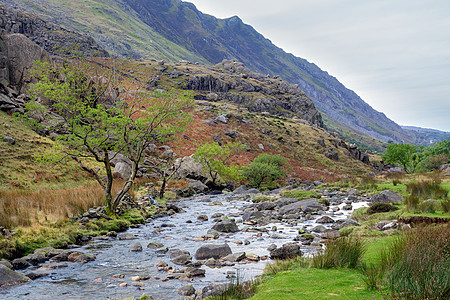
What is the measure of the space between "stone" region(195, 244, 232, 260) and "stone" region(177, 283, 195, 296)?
3.64 m

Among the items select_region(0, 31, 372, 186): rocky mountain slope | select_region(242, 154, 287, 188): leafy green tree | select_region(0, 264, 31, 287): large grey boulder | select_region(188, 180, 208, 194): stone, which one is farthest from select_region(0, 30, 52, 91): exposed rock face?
select_region(0, 264, 31, 287): large grey boulder

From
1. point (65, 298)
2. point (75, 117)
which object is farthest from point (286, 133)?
point (65, 298)

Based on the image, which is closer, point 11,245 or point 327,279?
point 327,279

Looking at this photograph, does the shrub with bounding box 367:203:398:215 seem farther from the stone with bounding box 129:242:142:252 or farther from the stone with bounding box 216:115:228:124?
the stone with bounding box 216:115:228:124

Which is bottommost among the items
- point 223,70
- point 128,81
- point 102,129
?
point 102,129

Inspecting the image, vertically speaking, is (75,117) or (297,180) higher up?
(75,117)

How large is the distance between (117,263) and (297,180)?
145 feet

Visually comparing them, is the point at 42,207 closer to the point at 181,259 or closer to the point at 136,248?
the point at 136,248

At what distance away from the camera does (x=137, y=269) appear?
11.1m

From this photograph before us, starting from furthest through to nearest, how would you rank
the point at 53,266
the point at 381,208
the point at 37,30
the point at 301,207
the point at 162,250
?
1. the point at 37,30
2. the point at 301,207
3. the point at 381,208
4. the point at 162,250
5. the point at 53,266

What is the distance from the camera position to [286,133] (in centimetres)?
8669

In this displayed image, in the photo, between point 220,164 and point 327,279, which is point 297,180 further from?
point 327,279

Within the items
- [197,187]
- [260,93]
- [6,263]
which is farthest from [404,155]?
[260,93]

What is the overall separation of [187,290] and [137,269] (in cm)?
342
